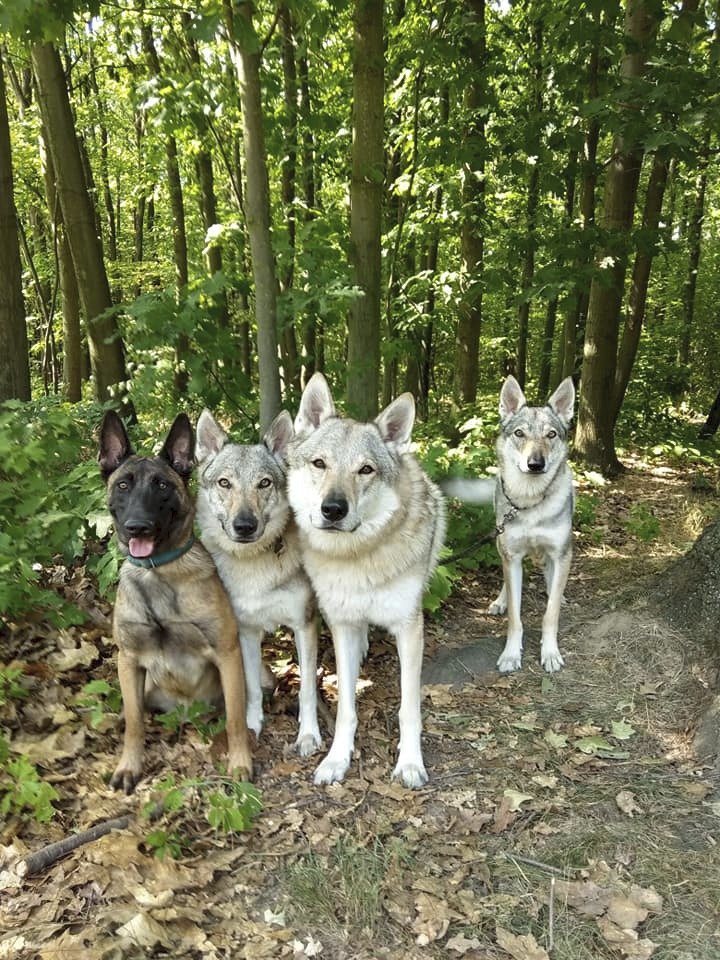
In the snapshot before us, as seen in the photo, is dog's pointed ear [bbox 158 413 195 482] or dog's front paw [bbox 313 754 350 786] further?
dog's pointed ear [bbox 158 413 195 482]

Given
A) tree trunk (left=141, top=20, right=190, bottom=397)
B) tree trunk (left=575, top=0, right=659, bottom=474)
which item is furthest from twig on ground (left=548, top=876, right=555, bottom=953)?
tree trunk (left=575, top=0, right=659, bottom=474)

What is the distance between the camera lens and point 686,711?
3645 mm

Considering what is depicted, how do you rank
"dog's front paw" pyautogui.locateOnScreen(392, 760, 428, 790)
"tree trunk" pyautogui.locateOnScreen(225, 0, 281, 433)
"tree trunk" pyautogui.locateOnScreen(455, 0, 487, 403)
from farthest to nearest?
1. "tree trunk" pyautogui.locateOnScreen(455, 0, 487, 403)
2. "tree trunk" pyautogui.locateOnScreen(225, 0, 281, 433)
3. "dog's front paw" pyautogui.locateOnScreen(392, 760, 428, 790)

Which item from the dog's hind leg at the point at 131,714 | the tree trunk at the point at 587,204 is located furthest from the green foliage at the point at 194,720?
the tree trunk at the point at 587,204

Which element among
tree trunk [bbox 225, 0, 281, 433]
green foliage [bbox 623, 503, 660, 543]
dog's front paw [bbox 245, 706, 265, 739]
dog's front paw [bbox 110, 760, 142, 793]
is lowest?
green foliage [bbox 623, 503, 660, 543]

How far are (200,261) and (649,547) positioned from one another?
44.0ft

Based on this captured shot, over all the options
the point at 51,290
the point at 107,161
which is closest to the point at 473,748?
the point at 107,161

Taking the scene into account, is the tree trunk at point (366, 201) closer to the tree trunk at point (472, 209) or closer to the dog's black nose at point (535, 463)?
the tree trunk at point (472, 209)

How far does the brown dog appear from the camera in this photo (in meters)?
3.24

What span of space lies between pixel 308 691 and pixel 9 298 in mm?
5083

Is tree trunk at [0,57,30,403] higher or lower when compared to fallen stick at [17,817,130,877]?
higher

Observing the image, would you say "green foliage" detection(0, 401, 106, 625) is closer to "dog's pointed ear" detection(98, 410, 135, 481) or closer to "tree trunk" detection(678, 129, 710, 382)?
"dog's pointed ear" detection(98, 410, 135, 481)

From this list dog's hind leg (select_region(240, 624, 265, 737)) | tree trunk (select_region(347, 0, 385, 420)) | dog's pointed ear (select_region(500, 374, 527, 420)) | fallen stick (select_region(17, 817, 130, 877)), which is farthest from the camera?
tree trunk (select_region(347, 0, 385, 420))

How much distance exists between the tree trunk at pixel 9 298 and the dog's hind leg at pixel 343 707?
4.44m
